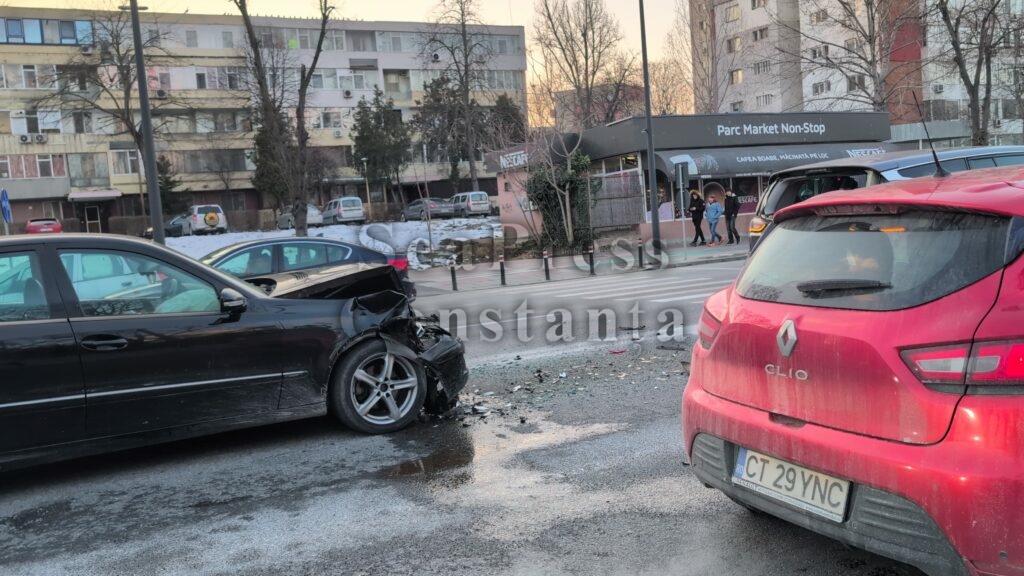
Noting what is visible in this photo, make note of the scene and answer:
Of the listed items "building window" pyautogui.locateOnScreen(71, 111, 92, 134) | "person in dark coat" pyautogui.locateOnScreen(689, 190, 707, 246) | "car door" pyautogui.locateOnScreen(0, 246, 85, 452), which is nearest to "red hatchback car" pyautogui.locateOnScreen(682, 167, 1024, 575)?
"car door" pyautogui.locateOnScreen(0, 246, 85, 452)

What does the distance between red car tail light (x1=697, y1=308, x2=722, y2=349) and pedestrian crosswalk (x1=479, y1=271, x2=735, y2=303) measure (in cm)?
895

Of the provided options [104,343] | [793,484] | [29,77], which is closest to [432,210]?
[29,77]

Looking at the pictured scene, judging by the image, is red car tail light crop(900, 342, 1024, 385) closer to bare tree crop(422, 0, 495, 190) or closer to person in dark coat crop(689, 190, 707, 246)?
person in dark coat crop(689, 190, 707, 246)

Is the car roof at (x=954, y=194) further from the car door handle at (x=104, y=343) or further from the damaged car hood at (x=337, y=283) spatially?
the car door handle at (x=104, y=343)

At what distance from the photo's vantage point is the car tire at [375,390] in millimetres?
5445

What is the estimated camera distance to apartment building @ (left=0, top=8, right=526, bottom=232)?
56250 millimetres

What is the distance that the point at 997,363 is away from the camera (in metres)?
2.45

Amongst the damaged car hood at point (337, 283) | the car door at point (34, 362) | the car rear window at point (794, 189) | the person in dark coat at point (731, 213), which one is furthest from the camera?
the person in dark coat at point (731, 213)

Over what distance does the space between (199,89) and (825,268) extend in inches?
2570

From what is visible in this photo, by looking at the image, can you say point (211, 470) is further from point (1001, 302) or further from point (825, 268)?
point (1001, 302)

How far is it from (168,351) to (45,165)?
201 feet

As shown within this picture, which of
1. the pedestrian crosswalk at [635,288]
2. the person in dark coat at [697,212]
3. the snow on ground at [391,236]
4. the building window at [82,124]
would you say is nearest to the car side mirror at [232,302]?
the pedestrian crosswalk at [635,288]

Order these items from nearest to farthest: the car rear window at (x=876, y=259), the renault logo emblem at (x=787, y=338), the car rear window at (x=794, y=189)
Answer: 1. the car rear window at (x=876, y=259)
2. the renault logo emblem at (x=787, y=338)
3. the car rear window at (x=794, y=189)

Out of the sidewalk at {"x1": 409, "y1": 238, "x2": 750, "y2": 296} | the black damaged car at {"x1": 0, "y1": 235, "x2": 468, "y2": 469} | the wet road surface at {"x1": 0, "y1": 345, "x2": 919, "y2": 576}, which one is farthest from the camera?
the sidewalk at {"x1": 409, "y1": 238, "x2": 750, "y2": 296}
